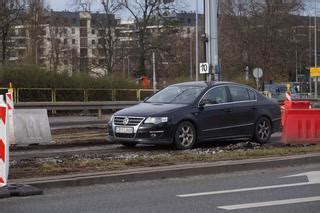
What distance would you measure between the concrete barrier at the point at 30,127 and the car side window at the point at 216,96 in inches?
163

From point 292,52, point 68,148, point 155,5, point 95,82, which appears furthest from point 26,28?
point 68,148

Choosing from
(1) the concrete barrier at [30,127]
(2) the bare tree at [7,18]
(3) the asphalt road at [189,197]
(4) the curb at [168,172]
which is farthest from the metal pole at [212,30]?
(2) the bare tree at [7,18]

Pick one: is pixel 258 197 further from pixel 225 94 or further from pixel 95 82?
pixel 95 82

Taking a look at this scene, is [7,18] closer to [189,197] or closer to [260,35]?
[260,35]

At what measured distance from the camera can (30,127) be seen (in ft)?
51.5

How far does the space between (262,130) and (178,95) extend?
242cm

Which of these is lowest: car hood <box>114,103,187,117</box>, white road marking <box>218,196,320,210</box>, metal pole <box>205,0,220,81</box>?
white road marking <box>218,196,320,210</box>

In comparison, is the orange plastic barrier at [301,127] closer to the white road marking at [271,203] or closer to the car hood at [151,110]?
the car hood at [151,110]

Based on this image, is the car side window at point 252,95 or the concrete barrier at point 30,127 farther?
the car side window at point 252,95

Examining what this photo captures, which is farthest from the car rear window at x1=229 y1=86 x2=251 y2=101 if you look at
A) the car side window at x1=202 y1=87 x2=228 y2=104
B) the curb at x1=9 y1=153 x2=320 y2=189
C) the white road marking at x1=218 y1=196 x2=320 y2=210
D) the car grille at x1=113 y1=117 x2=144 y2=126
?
the white road marking at x1=218 y1=196 x2=320 y2=210

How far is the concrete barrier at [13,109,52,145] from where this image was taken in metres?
15.5

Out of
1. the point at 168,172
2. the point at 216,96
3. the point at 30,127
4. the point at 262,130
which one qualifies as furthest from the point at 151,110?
the point at 168,172

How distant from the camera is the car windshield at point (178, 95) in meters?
14.7

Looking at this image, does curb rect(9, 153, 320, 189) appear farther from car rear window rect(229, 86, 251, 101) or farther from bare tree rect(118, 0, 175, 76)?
bare tree rect(118, 0, 175, 76)
